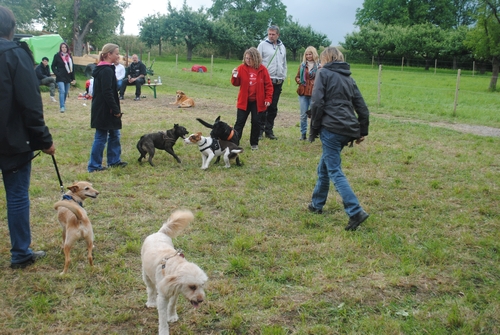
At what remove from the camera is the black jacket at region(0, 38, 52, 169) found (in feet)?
11.2

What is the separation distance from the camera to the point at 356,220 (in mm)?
4809

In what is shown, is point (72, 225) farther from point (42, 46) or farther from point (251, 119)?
point (42, 46)

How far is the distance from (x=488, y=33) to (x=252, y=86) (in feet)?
89.2

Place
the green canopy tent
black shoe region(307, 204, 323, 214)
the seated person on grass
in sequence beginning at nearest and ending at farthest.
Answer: black shoe region(307, 204, 323, 214) → the seated person on grass → the green canopy tent

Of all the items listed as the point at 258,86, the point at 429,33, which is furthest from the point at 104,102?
the point at 429,33

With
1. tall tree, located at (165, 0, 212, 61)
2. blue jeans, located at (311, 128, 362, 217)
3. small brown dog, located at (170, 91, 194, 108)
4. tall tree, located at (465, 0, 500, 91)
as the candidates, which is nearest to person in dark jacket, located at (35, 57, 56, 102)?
small brown dog, located at (170, 91, 194, 108)

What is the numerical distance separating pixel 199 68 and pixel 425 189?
27491 millimetres

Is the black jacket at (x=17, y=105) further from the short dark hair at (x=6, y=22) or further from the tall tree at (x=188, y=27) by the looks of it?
the tall tree at (x=188, y=27)

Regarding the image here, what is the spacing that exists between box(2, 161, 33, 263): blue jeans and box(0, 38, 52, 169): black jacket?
0.16m

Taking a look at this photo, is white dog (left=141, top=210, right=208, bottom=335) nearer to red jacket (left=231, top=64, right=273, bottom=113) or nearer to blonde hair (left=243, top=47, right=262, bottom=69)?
red jacket (left=231, top=64, right=273, bottom=113)

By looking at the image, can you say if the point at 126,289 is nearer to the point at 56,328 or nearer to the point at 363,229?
the point at 56,328

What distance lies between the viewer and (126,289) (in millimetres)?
3586

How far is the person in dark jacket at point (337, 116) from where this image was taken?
478 cm

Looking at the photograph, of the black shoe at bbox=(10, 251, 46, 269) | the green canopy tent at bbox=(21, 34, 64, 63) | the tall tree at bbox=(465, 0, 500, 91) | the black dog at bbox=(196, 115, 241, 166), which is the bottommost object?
the black shoe at bbox=(10, 251, 46, 269)
